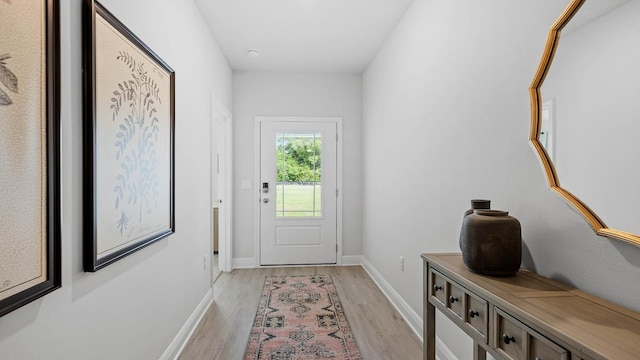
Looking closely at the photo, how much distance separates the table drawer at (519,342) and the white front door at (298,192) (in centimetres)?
339

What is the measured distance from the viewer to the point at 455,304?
1.37 meters

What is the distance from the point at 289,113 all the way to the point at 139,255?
299cm

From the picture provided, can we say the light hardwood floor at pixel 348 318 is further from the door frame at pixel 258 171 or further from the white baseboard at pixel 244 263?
the door frame at pixel 258 171

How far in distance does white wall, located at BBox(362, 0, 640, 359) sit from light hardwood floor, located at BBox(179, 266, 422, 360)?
246mm

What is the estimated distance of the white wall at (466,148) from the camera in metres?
1.20

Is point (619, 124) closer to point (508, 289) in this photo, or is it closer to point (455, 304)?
point (508, 289)

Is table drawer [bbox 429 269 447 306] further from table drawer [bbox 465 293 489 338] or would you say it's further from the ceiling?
the ceiling

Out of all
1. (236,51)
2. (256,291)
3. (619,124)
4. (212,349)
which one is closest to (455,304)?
(619,124)

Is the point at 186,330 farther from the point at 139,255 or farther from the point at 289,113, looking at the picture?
the point at 289,113

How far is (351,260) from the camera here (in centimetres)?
450

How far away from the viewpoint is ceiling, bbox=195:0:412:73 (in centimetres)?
271

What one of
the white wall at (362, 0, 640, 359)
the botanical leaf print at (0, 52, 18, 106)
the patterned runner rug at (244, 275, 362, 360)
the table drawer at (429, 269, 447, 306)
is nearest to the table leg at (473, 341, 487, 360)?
the white wall at (362, 0, 640, 359)

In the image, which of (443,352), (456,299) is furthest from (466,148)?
(443,352)

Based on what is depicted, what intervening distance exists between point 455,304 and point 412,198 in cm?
137
